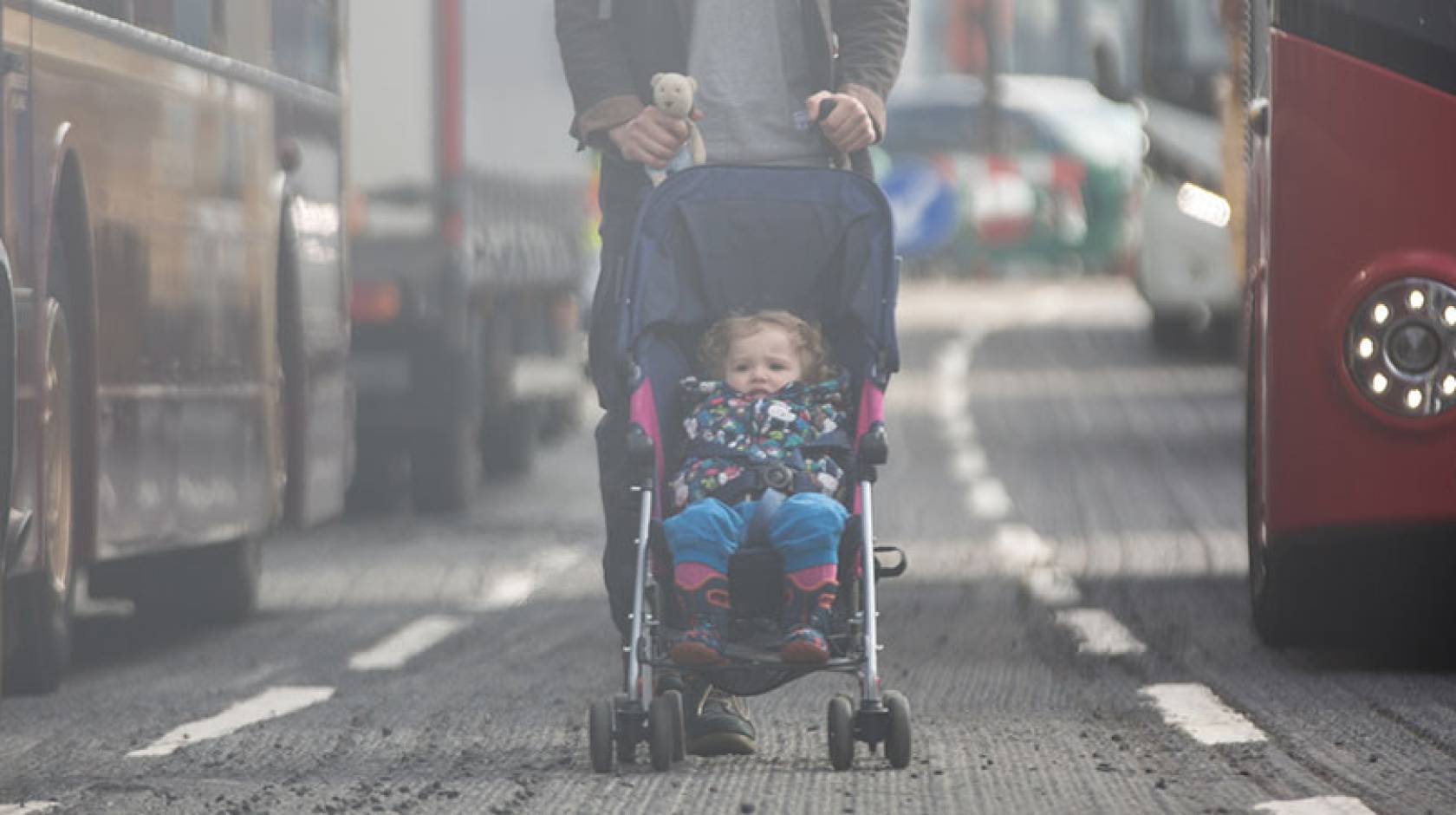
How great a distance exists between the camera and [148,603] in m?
12.2

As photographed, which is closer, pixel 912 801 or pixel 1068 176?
pixel 912 801

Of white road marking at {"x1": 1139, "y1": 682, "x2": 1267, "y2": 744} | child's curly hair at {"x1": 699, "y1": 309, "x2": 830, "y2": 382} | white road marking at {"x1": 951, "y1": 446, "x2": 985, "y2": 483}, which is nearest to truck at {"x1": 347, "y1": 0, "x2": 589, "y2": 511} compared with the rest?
white road marking at {"x1": 951, "y1": 446, "x2": 985, "y2": 483}

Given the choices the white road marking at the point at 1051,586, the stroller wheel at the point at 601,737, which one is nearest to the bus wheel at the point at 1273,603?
the white road marking at the point at 1051,586

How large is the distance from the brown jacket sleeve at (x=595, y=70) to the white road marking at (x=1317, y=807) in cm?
223

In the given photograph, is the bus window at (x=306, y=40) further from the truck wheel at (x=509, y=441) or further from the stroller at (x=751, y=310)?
the truck wheel at (x=509, y=441)

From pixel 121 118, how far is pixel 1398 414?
341 centimetres

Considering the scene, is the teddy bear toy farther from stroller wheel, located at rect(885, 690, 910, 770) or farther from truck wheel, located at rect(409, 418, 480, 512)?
truck wheel, located at rect(409, 418, 480, 512)

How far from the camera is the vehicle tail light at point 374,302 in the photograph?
55.6ft

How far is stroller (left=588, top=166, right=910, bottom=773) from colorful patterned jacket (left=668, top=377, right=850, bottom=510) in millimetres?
55

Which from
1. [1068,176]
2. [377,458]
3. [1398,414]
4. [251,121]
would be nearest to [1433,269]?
[1398,414]

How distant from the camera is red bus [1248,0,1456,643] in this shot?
895 centimetres

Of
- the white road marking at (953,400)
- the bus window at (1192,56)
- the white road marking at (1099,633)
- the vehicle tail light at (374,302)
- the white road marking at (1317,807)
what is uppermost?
the bus window at (1192,56)

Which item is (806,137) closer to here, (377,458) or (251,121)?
(251,121)

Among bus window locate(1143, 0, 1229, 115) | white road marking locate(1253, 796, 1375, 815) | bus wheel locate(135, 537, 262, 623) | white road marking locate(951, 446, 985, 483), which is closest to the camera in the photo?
white road marking locate(1253, 796, 1375, 815)
